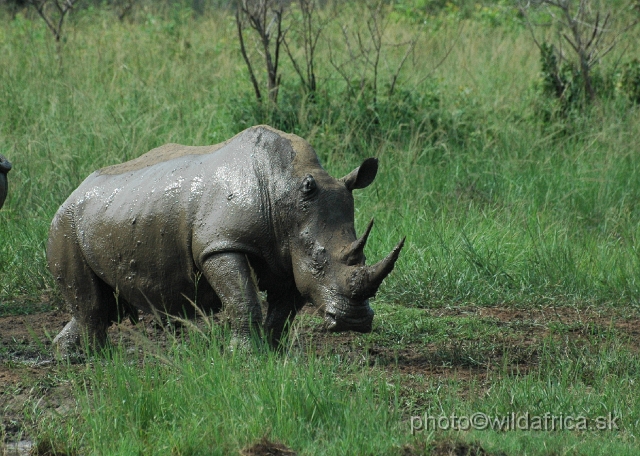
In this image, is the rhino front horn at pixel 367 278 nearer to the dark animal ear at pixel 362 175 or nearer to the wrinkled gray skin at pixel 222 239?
the wrinkled gray skin at pixel 222 239

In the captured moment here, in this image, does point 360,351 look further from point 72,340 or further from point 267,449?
point 267,449

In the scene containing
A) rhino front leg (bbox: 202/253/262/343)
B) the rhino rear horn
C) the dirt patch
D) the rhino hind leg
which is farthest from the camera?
the rhino hind leg

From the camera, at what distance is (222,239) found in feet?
16.0

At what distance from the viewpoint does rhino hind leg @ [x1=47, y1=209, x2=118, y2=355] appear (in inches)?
214


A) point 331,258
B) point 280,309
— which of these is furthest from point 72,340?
point 331,258

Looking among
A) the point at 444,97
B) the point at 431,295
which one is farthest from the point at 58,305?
the point at 444,97

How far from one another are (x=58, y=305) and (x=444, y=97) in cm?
499

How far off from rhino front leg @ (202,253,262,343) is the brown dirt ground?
313 mm

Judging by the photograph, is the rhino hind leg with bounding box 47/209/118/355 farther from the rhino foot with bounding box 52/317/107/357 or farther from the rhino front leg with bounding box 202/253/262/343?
the rhino front leg with bounding box 202/253/262/343

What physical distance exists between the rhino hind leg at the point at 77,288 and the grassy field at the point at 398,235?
348 mm

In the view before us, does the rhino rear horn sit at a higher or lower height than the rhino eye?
lower

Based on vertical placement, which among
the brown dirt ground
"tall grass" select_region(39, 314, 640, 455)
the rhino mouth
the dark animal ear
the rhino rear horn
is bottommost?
the brown dirt ground

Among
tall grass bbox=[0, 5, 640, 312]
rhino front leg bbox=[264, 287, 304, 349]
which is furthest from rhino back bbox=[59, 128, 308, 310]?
tall grass bbox=[0, 5, 640, 312]

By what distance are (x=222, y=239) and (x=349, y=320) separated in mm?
714
